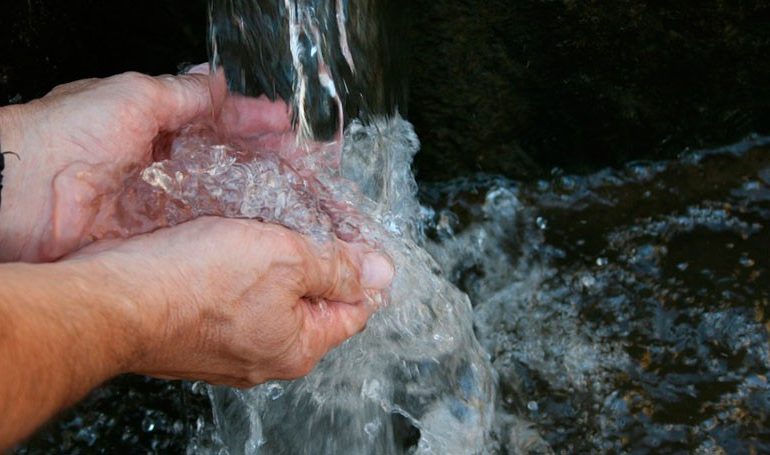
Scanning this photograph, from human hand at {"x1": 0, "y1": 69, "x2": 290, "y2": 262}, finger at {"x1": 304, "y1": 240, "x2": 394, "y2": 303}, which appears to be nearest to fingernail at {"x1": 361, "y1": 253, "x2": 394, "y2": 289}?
finger at {"x1": 304, "y1": 240, "x2": 394, "y2": 303}

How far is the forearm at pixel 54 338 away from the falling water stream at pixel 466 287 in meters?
0.35

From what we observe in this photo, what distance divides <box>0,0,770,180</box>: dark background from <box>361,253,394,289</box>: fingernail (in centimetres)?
60

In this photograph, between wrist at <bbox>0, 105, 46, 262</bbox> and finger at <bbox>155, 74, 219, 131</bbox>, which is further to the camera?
finger at <bbox>155, 74, 219, 131</bbox>

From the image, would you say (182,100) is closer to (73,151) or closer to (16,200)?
(73,151)

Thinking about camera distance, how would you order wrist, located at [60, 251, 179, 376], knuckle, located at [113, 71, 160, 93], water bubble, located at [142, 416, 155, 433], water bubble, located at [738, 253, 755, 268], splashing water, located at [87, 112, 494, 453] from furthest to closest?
water bubble, located at [738, 253, 755, 268] → water bubble, located at [142, 416, 155, 433] → splashing water, located at [87, 112, 494, 453] → knuckle, located at [113, 71, 160, 93] → wrist, located at [60, 251, 179, 376]

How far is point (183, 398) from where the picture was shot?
6.47 ft

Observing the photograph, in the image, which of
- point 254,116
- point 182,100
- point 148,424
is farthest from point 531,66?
point 148,424

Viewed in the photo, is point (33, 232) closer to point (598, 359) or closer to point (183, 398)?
point (183, 398)

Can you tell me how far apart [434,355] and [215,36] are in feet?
2.48

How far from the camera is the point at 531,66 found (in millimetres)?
2080

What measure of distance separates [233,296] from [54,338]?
31 centimetres

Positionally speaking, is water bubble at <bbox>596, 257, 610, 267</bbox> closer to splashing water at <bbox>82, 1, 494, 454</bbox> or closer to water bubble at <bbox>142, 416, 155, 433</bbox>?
splashing water at <bbox>82, 1, 494, 454</bbox>

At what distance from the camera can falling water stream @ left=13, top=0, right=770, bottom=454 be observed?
1641 millimetres

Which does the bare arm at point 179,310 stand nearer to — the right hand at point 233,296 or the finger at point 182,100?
the right hand at point 233,296
